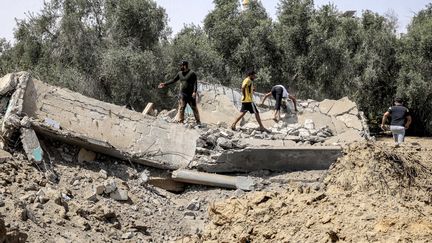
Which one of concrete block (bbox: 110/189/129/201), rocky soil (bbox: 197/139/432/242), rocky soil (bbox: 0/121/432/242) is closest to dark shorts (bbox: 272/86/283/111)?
rocky soil (bbox: 0/121/432/242)

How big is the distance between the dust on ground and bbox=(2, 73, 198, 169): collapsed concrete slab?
0.25m

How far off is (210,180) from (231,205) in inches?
91.8

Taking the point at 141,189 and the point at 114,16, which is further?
the point at 114,16

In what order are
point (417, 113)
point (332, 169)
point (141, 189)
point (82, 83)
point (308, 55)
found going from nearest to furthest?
1. point (332, 169)
2. point (141, 189)
3. point (82, 83)
4. point (308, 55)
5. point (417, 113)

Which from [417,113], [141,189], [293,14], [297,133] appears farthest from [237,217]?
[417,113]

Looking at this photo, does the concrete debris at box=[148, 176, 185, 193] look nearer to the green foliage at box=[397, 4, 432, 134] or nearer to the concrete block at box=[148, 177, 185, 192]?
the concrete block at box=[148, 177, 185, 192]

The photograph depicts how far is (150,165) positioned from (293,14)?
12.7 meters

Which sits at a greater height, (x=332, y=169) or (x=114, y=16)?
(x=114, y=16)


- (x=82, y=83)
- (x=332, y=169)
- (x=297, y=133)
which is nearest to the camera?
(x=332, y=169)

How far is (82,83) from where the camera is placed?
59.6ft

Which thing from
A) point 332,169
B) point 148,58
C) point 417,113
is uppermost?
point 148,58

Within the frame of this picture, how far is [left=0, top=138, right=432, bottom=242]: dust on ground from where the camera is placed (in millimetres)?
5848

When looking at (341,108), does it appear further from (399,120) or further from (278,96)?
(399,120)

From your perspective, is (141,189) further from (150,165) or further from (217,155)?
(217,155)
